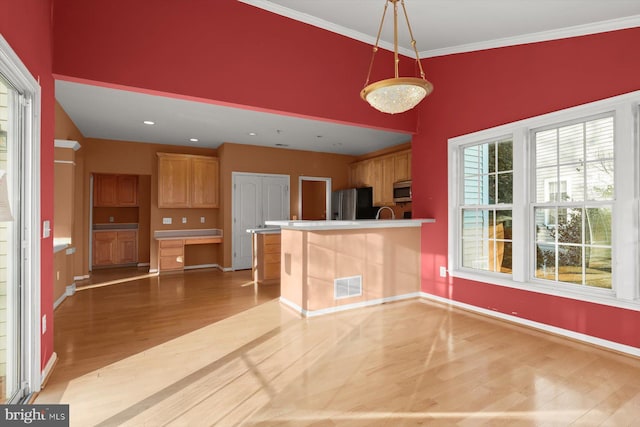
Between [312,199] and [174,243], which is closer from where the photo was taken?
[174,243]

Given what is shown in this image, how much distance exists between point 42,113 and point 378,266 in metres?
3.66

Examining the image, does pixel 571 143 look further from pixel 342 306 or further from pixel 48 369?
pixel 48 369

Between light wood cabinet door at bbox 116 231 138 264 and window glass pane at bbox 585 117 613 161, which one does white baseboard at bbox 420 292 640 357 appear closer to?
window glass pane at bbox 585 117 613 161

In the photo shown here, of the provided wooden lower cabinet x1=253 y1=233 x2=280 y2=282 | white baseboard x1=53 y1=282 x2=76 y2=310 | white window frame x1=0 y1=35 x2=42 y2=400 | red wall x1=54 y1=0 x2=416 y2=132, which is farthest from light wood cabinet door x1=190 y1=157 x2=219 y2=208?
white window frame x1=0 y1=35 x2=42 y2=400

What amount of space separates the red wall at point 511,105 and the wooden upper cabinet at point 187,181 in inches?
172

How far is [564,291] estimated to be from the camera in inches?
125

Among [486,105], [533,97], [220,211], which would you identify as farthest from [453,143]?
[220,211]

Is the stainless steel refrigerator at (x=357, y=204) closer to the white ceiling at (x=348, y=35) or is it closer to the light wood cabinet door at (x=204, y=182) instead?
A: the white ceiling at (x=348, y=35)

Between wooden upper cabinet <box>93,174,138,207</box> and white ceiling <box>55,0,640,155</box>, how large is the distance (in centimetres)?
155

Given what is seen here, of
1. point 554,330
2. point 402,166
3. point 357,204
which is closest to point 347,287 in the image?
point 554,330

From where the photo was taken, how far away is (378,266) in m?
4.30

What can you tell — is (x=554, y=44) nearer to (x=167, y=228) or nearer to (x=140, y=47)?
(x=140, y=47)

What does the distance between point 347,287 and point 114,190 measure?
642 centimetres

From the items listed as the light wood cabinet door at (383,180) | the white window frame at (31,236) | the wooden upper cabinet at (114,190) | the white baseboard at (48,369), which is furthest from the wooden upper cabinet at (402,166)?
the wooden upper cabinet at (114,190)
